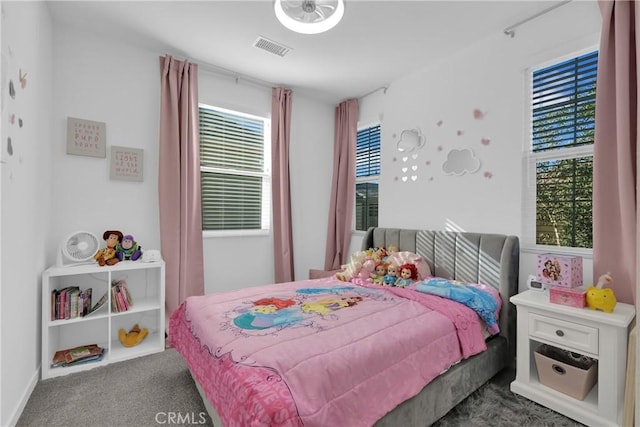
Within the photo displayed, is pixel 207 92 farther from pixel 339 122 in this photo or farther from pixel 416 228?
pixel 416 228

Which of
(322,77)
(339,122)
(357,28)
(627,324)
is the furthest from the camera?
(339,122)

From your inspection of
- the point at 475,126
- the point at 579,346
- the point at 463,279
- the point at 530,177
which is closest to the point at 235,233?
the point at 463,279

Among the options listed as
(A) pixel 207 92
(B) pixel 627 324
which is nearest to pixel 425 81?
(A) pixel 207 92

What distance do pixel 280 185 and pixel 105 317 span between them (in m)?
2.12

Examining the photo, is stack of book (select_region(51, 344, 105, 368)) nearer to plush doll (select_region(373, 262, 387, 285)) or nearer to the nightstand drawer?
plush doll (select_region(373, 262, 387, 285))

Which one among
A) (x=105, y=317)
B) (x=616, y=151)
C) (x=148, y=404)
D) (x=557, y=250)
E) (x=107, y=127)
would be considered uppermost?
(x=107, y=127)

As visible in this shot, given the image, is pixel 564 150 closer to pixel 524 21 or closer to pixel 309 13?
pixel 524 21

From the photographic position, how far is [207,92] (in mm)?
3250

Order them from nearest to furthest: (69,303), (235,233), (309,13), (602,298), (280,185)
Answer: (602,298) < (309,13) < (69,303) < (235,233) < (280,185)

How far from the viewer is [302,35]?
2.63 metres

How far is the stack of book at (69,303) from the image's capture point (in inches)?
90.1

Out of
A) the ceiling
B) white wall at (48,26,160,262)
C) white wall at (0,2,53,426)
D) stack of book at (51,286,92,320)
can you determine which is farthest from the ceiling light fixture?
stack of book at (51,286,92,320)

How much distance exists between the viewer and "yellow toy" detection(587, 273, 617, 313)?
1.69m

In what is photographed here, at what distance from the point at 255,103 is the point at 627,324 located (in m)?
3.67
